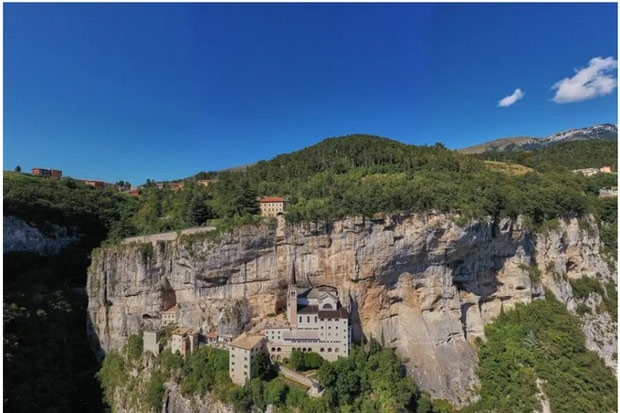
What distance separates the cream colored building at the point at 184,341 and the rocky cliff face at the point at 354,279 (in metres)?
1.42

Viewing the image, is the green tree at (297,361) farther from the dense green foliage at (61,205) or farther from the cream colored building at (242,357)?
the dense green foliage at (61,205)

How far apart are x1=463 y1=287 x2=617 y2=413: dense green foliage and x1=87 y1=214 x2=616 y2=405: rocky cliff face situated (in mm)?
1424

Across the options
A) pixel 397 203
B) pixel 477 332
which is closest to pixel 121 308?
pixel 397 203

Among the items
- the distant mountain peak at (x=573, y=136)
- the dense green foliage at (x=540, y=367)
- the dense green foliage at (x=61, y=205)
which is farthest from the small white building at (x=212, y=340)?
the distant mountain peak at (x=573, y=136)

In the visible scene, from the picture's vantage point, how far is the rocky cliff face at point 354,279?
2836 cm

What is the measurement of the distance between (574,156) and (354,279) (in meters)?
84.8

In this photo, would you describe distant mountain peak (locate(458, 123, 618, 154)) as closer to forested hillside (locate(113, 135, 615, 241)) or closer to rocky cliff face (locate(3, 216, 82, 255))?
forested hillside (locate(113, 135, 615, 241))

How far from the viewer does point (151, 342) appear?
2948 cm

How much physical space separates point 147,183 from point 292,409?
196ft

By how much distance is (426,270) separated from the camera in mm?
30125

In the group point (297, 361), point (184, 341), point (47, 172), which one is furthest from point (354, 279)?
point (47, 172)

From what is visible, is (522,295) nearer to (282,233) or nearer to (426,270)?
(426,270)

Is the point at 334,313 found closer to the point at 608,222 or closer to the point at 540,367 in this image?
the point at 540,367

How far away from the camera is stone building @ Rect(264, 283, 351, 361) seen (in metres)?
26.3
